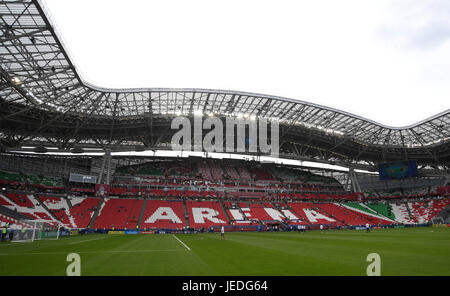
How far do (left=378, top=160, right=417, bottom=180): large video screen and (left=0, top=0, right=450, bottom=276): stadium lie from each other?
9.5 inches

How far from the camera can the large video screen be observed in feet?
205

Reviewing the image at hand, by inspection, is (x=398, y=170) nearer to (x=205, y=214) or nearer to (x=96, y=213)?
(x=205, y=214)

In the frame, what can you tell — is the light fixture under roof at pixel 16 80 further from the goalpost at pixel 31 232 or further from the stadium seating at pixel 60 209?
the stadium seating at pixel 60 209

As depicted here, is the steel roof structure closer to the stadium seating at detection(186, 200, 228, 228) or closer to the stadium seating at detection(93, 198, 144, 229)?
the stadium seating at detection(93, 198, 144, 229)

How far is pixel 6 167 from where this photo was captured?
52125 millimetres

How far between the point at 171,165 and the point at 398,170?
190 feet

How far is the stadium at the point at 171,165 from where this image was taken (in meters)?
31.2

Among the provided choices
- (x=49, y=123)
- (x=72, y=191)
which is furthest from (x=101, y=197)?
(x=49, y=123)

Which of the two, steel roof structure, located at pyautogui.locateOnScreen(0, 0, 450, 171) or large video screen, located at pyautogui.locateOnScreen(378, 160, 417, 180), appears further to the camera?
large video screen, located at pyautogui.locateOnScreen(378, 160, 417, 180)

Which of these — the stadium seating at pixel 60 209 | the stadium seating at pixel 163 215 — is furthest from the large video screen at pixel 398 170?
the stadium seating at pixel 60 209

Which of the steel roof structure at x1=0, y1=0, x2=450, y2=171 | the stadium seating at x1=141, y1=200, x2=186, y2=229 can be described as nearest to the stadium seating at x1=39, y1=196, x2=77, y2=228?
the steel roof structure at x1=0, y1=0, x2=450, y2=171

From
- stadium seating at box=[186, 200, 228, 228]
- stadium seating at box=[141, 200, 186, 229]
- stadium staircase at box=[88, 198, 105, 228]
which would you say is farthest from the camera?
stadium seating at box=[186, 200, 228, 228]

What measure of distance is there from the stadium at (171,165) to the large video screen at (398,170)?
241mm
